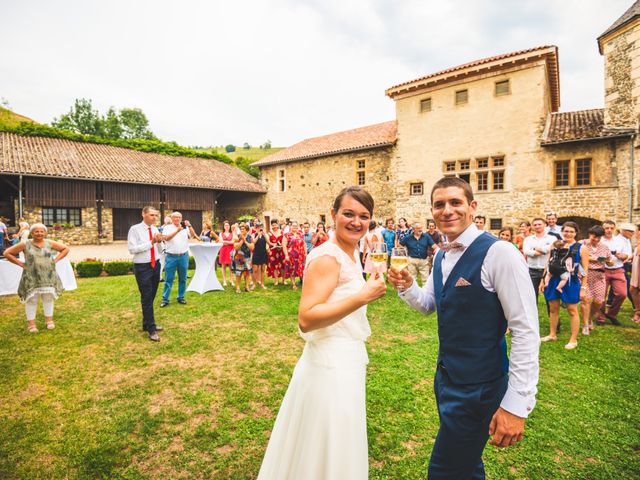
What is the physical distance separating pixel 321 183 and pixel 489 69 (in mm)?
13087

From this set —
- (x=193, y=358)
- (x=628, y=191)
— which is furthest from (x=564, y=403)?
(x=628, y=191)

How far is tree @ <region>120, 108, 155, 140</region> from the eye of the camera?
5344cm

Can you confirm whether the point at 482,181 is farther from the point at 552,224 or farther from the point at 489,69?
the point at 552,224

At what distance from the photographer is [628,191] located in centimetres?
1473

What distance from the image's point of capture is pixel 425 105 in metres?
20.5

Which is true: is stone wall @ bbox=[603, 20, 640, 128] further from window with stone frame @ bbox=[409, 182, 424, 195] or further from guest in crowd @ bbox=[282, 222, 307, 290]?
guest in crowd @ bbox=[282, 222, 307, 290]

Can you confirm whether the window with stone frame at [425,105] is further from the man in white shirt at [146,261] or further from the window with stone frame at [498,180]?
the man in white shirt at [146,261]

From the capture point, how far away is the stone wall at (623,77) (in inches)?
565

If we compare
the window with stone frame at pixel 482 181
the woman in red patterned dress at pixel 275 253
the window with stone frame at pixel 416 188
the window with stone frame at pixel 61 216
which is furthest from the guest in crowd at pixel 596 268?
the window with stone frame at pixel 61 216

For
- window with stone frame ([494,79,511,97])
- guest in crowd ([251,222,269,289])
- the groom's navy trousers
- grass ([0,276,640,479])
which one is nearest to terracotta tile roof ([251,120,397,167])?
window with stone frame ([494,79,511,97])

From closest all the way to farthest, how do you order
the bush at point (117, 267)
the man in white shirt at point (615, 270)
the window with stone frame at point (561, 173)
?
the man in white shirt at point (615, 270), the bush at point (117, 267), the window with stone frame at point (561, 173)

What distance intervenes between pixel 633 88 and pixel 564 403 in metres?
17.7

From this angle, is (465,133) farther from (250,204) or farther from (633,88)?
(250,204)

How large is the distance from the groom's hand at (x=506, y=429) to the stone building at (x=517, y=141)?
18.4 m
